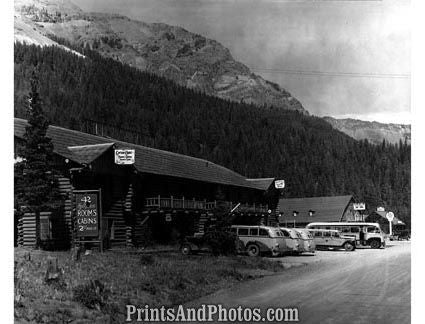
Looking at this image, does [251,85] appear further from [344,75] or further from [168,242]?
[168,242]

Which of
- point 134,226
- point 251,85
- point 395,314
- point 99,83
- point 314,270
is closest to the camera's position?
point 395,314

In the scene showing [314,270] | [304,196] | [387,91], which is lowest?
[314,270]

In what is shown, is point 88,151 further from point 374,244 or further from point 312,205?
point 374,244

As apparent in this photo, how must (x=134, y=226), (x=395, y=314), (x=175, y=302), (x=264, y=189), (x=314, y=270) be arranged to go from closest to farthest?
(x=395, y=314) < (x=175, y=302) < (x=264, y=189) < (x=314, y=270) < (x=134, y=226)

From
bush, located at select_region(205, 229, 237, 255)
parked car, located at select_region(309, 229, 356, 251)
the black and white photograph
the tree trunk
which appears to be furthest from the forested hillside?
parked car, located at select_region(309, 229, 356, 251)

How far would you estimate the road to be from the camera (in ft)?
40.0

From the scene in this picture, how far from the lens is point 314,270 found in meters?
20.9

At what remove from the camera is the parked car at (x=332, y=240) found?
120ft

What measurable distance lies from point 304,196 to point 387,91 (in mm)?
6803

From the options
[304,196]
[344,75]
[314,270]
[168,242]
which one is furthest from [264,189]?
[168,242]

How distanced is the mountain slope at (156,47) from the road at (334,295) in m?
5.24

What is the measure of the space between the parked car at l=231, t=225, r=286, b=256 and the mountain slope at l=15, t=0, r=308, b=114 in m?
11.5

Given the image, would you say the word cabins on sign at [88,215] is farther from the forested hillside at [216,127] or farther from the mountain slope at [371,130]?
the mountain slope at [371,130]

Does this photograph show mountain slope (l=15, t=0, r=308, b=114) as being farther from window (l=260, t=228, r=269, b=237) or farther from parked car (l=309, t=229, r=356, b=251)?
parked car (l=309, t=229, r=356, b=251)
